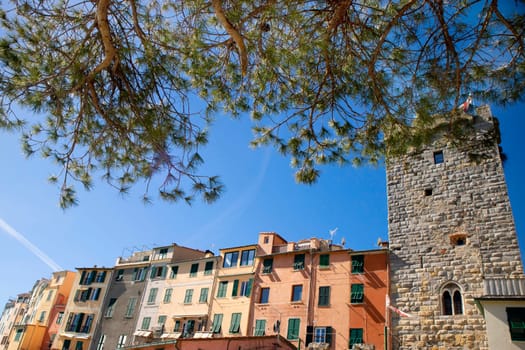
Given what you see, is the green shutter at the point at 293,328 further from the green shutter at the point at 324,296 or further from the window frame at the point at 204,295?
the window frame at the point at 204,295

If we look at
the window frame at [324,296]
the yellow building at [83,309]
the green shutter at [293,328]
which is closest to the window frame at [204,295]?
the green shutter at [293,328]

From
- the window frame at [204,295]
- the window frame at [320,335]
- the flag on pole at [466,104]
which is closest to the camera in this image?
the flag on pole at [466,104]

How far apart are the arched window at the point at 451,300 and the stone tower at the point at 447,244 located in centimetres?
4

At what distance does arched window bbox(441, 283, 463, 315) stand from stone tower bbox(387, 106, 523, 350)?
0.12ft

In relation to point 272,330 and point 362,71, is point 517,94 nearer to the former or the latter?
point 362,71

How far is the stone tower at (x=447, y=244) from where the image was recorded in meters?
16.3

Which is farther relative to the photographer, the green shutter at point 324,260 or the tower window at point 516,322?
the green shutter at point 324,260

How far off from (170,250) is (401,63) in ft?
87.3

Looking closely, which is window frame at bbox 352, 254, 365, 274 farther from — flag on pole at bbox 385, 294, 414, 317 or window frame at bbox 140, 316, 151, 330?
window frame at bbox 140, 316, 151, 330

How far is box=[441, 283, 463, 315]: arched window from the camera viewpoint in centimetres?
1658

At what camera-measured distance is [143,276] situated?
31.6 metres

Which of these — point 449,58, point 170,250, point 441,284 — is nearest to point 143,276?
point 170,250

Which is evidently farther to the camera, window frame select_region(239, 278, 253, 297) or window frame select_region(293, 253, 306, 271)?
window frame select_region(239, 278, 253, 297)

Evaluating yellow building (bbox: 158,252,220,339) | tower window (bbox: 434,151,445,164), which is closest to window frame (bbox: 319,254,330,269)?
tower window (bbox: 434,151,445,164)
